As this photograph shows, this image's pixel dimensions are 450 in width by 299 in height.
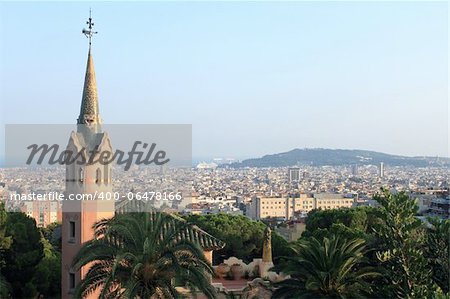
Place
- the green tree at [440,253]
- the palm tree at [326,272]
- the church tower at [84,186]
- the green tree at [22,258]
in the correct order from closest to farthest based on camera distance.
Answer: the palm tree at [326,272]
the green tree at [440,253]
the church tower at [84,186]
the green tree at [22,258]

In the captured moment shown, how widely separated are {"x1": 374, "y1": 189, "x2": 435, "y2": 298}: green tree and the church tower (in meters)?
7.18

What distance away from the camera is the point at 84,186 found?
15055mm

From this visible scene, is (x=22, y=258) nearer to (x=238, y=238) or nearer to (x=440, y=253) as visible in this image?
(x=440, y=253)

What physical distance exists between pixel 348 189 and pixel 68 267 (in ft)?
446

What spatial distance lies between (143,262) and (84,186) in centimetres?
417

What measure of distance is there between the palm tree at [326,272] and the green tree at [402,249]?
56 centimetres

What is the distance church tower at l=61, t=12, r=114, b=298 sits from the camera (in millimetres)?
14969

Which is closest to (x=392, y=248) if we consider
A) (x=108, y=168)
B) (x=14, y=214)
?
(x=108, y=168)

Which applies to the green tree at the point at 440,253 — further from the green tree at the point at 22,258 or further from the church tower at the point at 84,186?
the green tree at the point at 22,258

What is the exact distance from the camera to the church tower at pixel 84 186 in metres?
15.0

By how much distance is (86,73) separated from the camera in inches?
618

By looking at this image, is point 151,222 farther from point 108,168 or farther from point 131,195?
point 131,195

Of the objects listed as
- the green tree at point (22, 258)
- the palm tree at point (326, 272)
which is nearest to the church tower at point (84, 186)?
the green tree at point (22, 258)

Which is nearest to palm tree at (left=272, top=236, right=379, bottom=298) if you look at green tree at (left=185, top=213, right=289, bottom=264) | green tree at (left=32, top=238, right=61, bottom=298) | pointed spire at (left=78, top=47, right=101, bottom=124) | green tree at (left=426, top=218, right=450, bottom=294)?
green tree at (left=426, top=218, right=450, bottom=294)
